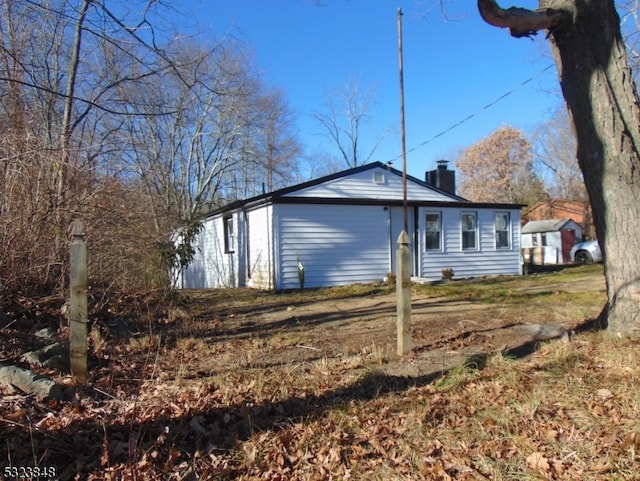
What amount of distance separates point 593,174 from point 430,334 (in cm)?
255

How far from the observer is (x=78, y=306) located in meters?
3.61

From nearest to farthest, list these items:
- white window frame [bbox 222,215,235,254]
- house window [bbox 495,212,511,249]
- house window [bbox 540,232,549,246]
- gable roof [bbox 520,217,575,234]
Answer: white window frame [bbox 222,215,235,254], house window [bbox 495,212,511,249], gable roof [bbox 520,217,575,234], house window [bbox 540,232,549,246]

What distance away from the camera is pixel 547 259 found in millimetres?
27297

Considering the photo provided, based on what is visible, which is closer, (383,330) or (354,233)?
(383,330)

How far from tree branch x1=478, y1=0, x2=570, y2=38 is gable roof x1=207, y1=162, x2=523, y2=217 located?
7945mm

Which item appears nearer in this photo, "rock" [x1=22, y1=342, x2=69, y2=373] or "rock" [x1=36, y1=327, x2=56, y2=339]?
"rock" [x1=22, y1=342, x2=69, y2=373]

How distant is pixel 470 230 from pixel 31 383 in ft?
45.3

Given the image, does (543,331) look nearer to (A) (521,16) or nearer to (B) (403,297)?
(B) (403,297)

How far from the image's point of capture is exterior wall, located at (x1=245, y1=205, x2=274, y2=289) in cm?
1241

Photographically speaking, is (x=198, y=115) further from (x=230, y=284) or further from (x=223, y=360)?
(x=223, y=360)

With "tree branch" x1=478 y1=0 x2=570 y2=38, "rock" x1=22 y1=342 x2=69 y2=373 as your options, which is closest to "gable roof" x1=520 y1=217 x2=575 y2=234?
"tree branch" x1=478 y1=0 x2=570 y2=38

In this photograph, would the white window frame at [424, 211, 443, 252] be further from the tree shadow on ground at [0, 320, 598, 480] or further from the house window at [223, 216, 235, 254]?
the tree shadow on ground at [0, 320, 598, 480]

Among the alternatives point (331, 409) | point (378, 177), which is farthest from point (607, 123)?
point (378, 177)

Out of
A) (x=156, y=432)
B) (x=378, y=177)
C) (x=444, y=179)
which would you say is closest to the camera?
(x=156, y=432)
